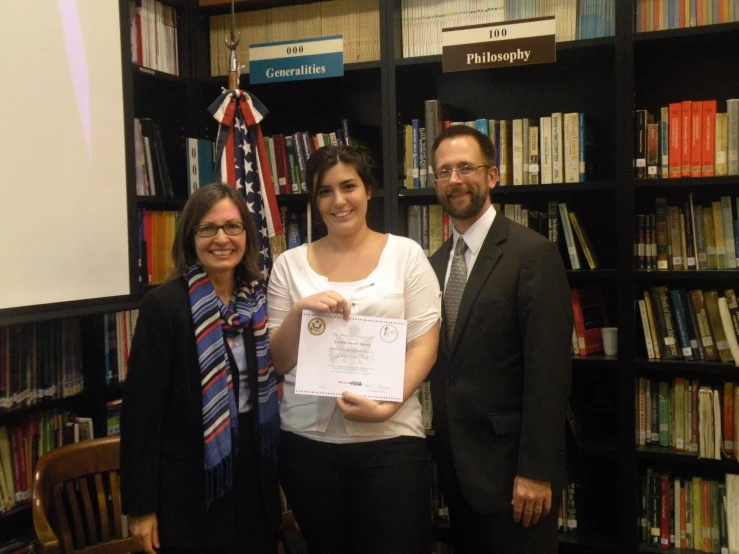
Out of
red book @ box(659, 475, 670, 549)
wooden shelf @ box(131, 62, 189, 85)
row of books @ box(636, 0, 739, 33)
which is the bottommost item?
red book @ box(659, 475, 670, 549)

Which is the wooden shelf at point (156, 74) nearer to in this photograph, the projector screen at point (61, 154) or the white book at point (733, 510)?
the projector screen at point (61, 154)

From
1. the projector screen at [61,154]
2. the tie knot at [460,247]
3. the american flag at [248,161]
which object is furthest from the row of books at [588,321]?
the projector screen at [61,154]

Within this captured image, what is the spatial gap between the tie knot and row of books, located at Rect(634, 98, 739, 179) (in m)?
0.97

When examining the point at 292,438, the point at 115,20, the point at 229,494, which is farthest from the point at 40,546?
the point at 115,20

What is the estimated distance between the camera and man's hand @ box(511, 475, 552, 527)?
177cm

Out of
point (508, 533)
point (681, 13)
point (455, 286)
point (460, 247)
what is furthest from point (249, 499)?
point (681, 13)

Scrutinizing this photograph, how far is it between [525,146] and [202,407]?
1756 mm

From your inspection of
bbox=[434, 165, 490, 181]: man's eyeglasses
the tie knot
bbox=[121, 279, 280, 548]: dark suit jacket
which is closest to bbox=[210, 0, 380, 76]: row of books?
bbox=[434, 165, 490, 181]: man's eyeglasses

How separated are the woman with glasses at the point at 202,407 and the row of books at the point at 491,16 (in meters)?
1.48

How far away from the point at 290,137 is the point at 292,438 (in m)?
1.68

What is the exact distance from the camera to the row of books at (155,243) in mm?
2904

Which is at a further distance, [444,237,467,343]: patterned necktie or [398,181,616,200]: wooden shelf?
[398,181,616,200]: wooden shelf

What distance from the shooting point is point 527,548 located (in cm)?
183

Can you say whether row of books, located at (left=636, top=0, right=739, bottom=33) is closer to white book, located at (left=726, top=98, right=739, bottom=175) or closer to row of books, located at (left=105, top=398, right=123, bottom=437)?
white book, located at (left=726, top=98, right=739, bottom=175)
